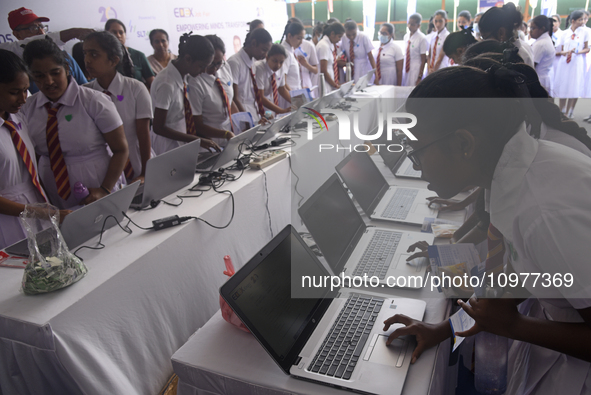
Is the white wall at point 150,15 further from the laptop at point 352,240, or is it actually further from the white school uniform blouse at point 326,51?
the laptop at point 352,240

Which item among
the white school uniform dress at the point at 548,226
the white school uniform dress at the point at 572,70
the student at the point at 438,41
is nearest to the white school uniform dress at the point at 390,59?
the student at the point at 438,41

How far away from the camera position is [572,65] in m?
6.26

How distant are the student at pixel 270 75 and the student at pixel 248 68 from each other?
4.9 inches

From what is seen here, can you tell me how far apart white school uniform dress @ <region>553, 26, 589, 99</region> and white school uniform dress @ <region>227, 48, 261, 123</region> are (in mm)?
5163

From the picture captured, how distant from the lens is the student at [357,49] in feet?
20.7

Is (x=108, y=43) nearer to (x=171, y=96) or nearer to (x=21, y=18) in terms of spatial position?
(x=171, y=96)

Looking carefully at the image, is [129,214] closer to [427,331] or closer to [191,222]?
[191,222]

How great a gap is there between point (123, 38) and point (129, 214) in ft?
8.56

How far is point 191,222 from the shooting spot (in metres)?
1.52

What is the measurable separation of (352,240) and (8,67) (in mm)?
1444

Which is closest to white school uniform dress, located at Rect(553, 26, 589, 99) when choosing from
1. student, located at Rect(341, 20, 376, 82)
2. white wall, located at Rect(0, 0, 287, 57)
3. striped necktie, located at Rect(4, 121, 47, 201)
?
student, located at Rect(341, 20, 376, 82)

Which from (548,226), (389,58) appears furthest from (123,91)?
(389,58)

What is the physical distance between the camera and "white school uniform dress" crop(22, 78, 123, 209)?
176cm

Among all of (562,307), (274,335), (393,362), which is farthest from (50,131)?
(562,307)
